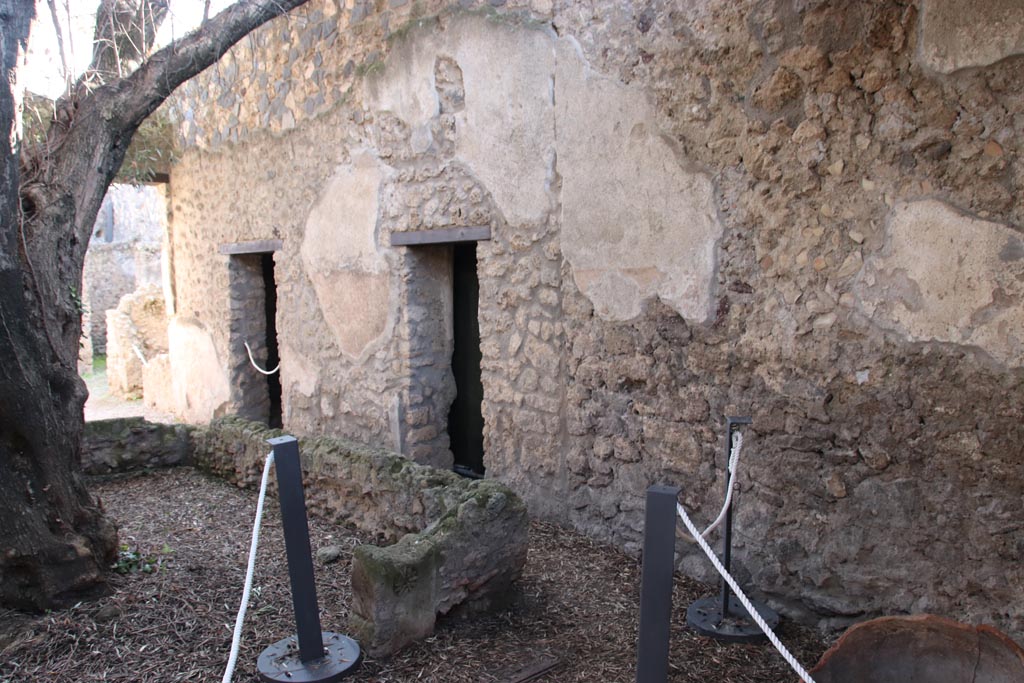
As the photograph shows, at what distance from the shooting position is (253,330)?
7.38 m

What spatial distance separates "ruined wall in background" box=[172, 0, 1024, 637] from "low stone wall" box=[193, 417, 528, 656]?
0.88 m

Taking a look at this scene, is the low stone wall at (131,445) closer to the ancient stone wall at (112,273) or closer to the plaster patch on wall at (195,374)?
the plaster patch on wall at (195,374)

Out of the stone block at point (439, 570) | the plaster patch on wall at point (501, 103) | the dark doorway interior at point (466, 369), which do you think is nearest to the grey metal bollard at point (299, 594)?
the stone block at point (439, 570)

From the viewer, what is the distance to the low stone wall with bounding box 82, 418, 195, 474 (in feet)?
17.8

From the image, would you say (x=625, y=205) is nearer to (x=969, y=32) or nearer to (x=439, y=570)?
(x=969, y=32)

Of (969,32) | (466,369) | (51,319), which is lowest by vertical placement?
(466,369)

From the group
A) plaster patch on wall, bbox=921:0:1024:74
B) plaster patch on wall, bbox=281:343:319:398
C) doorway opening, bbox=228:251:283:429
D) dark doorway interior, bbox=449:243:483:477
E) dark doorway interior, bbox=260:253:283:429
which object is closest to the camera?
plaster patch on wall, bbox=921:0:1024:74

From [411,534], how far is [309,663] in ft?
2.35

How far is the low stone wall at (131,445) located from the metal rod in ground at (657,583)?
4.61 m

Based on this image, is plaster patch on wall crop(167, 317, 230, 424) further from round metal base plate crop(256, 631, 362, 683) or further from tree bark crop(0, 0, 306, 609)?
round metal base plate crop(256, 631, 362, 683)

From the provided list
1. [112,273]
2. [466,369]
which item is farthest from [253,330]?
[112,273]

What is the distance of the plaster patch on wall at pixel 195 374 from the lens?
7.60 metres

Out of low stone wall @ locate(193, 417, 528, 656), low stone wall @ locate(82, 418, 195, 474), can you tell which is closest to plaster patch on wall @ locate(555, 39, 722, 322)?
low stone wall @ locate(193, 417, 528, 656)

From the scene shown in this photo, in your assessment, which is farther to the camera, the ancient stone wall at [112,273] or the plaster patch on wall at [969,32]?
the ancient stone wall at [112,273]
